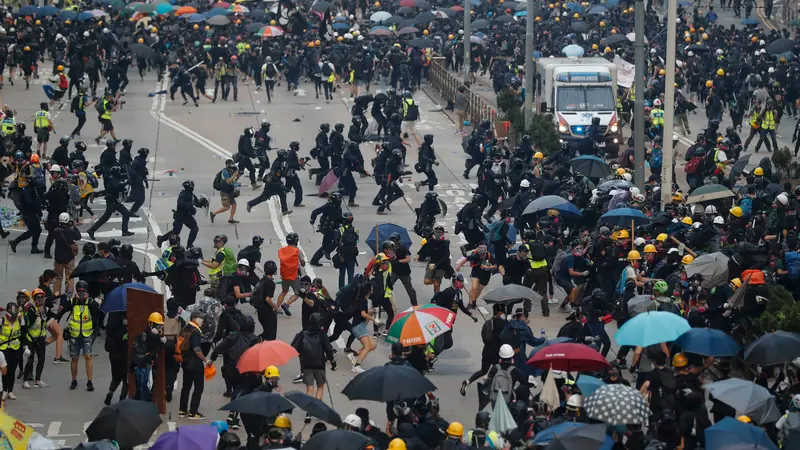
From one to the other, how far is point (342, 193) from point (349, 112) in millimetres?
12000

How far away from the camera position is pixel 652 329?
1791 cm

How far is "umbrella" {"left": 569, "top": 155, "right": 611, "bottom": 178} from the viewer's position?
93.7ft

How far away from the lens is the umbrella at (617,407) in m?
15.3

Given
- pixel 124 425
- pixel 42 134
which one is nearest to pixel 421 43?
pixel 42 134

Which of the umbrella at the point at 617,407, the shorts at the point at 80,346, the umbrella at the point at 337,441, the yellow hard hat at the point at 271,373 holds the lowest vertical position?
the shorts at the point at 80,346

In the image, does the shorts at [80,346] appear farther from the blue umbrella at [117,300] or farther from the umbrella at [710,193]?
the umbrella at [710,193]

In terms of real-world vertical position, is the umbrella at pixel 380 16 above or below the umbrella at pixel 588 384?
below

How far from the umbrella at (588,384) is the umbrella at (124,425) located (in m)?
4.34

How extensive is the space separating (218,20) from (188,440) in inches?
1523

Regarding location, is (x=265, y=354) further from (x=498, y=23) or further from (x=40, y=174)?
(x=498, y=23)

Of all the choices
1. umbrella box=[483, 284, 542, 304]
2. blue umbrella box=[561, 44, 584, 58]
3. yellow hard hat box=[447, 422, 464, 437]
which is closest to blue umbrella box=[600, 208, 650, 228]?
umbrella box=[483, 284, 542, 304]

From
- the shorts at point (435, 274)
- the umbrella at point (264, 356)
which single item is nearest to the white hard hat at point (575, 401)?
the umbrella at point (264, 356)

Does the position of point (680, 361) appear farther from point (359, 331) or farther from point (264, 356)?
point (359, 331)

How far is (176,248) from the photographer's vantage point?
→ 2189cm
